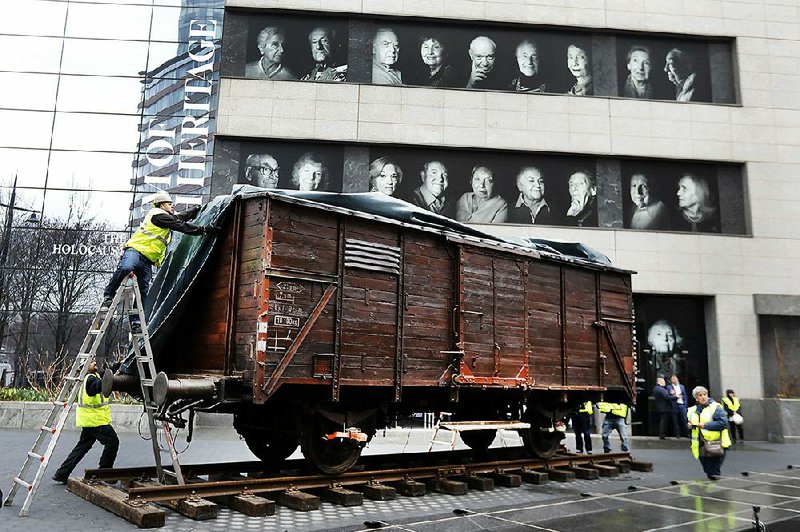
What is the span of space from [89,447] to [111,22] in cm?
1891

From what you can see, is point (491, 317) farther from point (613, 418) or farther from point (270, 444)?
point (613, 418)

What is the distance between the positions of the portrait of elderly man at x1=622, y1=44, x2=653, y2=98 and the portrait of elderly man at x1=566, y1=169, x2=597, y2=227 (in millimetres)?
3471

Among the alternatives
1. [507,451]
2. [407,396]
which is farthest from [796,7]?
[407,396]

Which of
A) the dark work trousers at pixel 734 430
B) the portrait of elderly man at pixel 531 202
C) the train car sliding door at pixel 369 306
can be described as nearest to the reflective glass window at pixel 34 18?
the portrait of elderly man at pixel 531 202

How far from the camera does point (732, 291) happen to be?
65.1 feet

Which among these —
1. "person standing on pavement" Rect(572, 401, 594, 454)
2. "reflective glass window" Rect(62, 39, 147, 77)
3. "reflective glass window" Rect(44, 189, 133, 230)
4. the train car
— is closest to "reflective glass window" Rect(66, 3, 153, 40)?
"reflective glass window" Rect(62, 39, 147, 77)

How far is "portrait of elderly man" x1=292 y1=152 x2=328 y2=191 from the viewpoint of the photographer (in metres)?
19.7

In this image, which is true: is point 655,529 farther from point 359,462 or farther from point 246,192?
point 246,192

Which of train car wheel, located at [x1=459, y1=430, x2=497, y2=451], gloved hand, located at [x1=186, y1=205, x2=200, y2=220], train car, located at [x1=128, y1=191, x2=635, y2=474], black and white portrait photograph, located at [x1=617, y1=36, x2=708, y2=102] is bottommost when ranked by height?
train car wheel, located at [x1=459, y1=430, x2=497, y2=451]

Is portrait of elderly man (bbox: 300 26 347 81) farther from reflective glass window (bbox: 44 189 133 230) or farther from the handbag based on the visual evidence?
the handbag

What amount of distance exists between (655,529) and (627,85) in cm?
1791

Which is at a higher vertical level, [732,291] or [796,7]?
[796,7]

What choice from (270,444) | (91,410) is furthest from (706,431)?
(91,410)

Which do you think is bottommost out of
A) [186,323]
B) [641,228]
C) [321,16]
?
[186,323]
